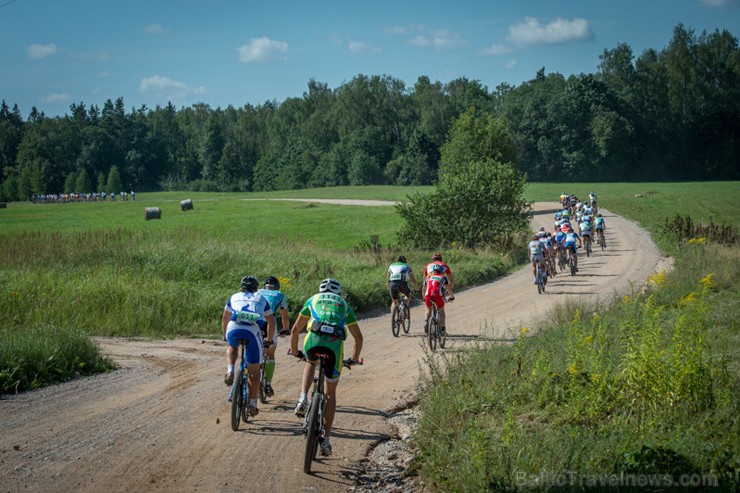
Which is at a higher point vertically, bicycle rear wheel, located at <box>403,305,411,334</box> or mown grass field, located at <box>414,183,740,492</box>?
mown grass field, located at <box>414,183,740,492</box>

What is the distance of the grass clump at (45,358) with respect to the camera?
11.6 metres

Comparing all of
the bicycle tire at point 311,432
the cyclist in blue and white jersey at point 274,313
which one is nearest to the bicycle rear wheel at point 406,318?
the cyclist in blue and white jersey at point 274,313

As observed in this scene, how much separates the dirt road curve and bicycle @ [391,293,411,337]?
76cm

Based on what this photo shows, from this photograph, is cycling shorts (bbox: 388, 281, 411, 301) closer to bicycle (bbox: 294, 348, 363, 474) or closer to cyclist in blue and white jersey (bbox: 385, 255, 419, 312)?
cyclist in blue and white jersey (bbox: 385, 255, 419, 312)

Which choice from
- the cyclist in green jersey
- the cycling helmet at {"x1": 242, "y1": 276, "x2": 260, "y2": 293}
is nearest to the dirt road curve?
the cyclist in green jersey

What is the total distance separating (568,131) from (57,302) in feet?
343

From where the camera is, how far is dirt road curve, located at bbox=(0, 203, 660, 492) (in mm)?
Result: 7773

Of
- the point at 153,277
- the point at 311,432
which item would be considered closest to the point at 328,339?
the point at 311,432

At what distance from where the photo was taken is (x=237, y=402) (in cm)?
934

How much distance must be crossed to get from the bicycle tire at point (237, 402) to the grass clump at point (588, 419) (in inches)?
93.1

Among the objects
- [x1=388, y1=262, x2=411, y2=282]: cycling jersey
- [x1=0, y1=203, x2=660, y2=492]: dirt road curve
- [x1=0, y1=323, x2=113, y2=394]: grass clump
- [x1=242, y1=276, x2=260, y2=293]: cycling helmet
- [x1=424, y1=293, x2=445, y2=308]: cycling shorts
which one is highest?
[x1=242, y1=276, x2=260, y2=293]: cycling helmet

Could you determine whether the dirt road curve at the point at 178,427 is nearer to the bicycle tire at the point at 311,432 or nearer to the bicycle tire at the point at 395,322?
the bicycle tire at the point at 311,432

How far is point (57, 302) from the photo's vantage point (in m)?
17.2

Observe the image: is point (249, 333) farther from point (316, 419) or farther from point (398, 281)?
point (398, 281)
